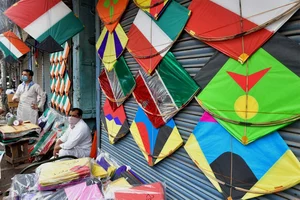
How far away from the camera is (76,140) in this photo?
3.80 meters

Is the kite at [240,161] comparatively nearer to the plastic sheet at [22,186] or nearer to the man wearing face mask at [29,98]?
the plastic sheet at [22,186]

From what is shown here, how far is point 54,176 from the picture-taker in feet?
8.01

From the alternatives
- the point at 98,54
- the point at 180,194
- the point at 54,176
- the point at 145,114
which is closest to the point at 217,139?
the point at 180,194

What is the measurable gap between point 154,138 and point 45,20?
2864 millimetres

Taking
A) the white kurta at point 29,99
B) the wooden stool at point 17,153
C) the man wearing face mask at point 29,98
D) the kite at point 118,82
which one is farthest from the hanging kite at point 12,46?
the kite at point 118,82

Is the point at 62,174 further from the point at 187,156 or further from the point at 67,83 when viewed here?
the point at 67,83

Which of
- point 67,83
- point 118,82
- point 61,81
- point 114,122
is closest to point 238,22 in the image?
point 118,82

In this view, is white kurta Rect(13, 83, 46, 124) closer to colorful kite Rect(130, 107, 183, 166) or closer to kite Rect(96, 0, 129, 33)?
kite Rect(96, 0, 129, 33)

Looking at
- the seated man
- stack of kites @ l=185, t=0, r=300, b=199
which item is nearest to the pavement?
the seated man

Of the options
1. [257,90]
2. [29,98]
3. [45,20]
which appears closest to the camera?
[257,90]

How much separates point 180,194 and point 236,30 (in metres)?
1.76

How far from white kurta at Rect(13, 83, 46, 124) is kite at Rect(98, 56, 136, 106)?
337 centimetres

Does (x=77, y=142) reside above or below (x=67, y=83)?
below

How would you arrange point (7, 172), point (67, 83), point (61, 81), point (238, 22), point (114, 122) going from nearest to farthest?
point (238, 22)
point (114, 122)
point (7, 172)
point (67, 83)
point (61, 81)
